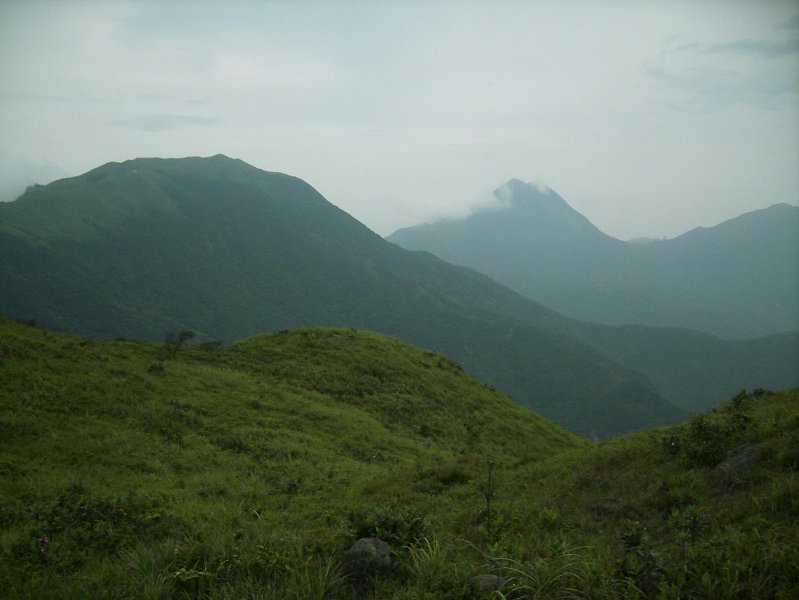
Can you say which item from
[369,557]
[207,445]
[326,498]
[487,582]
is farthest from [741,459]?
[207,445]

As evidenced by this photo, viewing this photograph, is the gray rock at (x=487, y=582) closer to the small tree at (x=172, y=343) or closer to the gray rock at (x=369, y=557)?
the gray rock at (x=369, y=557)

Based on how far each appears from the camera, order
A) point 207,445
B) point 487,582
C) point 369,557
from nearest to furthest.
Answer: point 487,582
point 369,557
point 207,445

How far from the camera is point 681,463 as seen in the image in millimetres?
9859

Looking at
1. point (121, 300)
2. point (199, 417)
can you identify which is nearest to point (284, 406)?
point (199, 417)

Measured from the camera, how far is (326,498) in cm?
1237

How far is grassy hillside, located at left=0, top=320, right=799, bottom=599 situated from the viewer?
5371 millimetres

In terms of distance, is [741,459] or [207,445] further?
[207,445]

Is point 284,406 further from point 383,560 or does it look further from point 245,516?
point 383,560

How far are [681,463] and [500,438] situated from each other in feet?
60.1

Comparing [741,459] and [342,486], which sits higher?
[741,459]

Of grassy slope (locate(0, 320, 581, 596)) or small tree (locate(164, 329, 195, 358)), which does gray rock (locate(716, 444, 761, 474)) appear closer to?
grassy slope (locate(0, 320, 581, 596))

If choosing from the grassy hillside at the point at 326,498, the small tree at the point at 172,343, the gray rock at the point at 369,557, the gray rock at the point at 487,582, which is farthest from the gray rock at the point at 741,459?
the small tree at the point at 172,343

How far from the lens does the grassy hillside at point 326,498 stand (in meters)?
5.37

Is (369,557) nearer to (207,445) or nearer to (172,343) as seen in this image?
(207,445)
